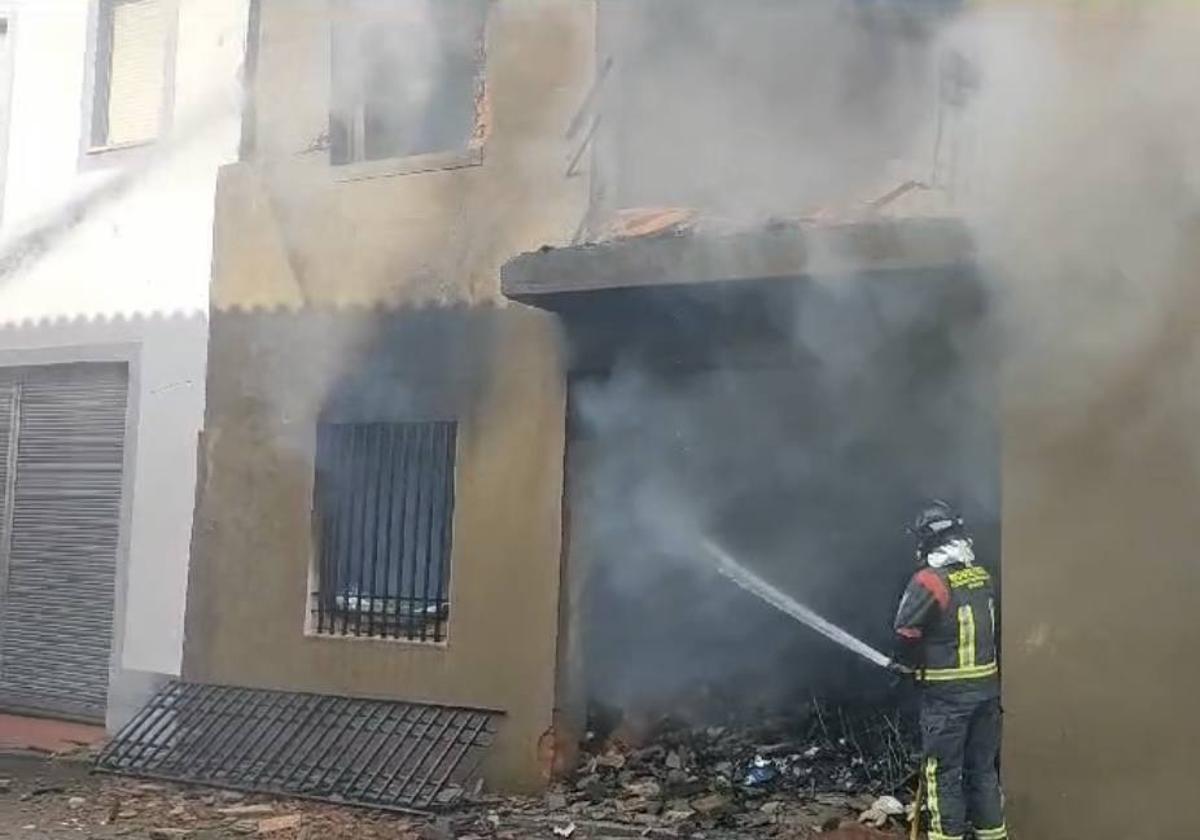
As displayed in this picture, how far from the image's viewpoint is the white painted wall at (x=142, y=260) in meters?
9.62

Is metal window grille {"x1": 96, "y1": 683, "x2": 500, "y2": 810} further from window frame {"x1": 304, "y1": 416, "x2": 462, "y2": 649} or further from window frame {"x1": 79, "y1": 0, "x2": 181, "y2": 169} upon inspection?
window frame {"x1": 79, "y1": 0, "x2": 181, "y2": 169}

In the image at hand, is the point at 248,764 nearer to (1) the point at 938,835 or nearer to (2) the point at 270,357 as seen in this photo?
(2) the point at 270,357

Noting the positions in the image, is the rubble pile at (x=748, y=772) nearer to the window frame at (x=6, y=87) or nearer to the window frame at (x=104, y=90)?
the window frame at (x=104, y=90)

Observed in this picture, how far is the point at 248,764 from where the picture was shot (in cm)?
814

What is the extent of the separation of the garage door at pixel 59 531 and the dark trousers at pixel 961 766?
653cm

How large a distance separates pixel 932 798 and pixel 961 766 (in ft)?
0.67

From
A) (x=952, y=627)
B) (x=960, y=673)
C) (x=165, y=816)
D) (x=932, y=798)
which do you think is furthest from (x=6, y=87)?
(x=932, y=798)

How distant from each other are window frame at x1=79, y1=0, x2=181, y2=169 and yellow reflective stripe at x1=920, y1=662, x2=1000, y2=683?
7.13 m

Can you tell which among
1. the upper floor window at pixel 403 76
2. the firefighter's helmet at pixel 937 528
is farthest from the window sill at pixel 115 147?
the firefighter's helmet at pixel 937 528

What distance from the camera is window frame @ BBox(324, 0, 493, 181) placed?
8.55 meters

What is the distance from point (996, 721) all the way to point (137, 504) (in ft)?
21.3

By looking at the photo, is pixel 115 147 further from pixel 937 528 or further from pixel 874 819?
pixel 874 819

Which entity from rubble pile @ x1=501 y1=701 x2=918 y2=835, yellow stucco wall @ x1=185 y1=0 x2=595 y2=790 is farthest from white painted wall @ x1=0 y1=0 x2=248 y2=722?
rubble pile @ x1=501 y1=701 x2=918 y2=835

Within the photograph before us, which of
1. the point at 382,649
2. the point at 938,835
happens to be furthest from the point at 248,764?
the point at 938,835
